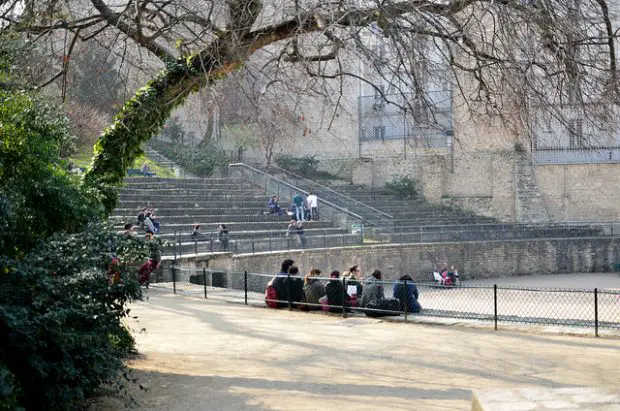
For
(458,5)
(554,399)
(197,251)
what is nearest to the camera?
(554,399)

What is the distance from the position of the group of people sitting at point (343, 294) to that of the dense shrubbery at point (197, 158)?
2511 cm

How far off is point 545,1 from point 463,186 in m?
33.2

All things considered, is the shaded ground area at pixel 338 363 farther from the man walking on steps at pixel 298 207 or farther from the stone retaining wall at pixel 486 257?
the man walking on steps at pixel 298 207

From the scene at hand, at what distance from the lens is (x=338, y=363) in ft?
36.8

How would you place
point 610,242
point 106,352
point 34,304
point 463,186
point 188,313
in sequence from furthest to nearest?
point 463,186
point 610,242
point 188,313
point 106,352
point 34,304

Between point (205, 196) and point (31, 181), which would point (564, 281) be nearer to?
point (205, 196)

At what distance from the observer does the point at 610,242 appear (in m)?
36.1

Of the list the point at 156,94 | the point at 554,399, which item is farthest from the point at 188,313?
the point at 554,399

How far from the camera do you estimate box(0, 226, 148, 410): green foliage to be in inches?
286

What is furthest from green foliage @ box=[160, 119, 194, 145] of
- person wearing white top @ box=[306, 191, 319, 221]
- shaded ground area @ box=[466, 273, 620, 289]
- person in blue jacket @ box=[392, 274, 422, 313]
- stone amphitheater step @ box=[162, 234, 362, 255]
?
person in blue jacket @ box=[392, 274, 422, 313]

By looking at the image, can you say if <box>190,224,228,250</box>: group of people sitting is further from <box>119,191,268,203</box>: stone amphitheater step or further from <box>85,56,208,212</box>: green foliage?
<box>85,56,208,212</box>: green foliage

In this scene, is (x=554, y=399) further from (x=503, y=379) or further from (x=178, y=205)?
(x=178, y=205)

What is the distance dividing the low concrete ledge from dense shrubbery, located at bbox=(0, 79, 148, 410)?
135 inches

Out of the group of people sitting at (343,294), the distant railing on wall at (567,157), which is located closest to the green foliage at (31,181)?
the group of people sitting at (343,294)
